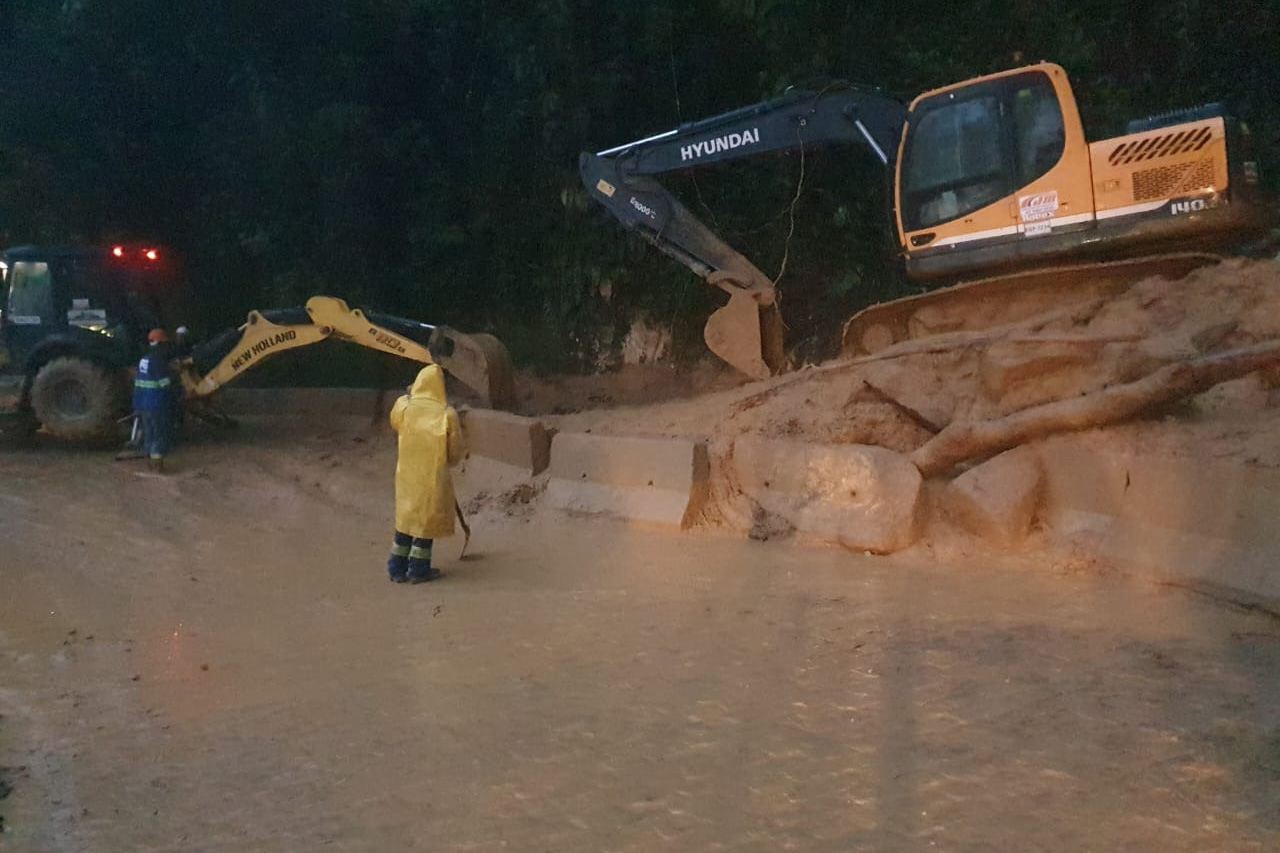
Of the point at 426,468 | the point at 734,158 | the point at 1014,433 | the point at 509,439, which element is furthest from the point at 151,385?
the point at 1014,433

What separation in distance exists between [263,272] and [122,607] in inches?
525

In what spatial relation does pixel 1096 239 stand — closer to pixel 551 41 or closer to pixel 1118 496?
pixel 1118 496

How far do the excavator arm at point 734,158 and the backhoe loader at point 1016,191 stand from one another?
0.02 m

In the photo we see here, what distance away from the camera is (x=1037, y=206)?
9.72 meters

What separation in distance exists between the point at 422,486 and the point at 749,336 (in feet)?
17.1

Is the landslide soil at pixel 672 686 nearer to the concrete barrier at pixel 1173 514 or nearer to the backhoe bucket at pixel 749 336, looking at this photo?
the concrete barrier at pixel 1173 514

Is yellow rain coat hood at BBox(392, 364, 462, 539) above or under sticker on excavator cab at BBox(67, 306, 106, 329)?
under

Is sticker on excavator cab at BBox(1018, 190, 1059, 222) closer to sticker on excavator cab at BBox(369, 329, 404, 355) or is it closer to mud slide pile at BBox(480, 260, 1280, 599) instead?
mud slide pile at BBox(480, 260, 1280, 599)

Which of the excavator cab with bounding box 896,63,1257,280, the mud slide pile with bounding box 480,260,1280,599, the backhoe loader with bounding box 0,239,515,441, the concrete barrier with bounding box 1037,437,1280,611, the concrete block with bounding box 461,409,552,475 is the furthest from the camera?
the backhoe loader with bounding box 0,239,515,441

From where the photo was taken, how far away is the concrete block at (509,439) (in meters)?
9.91

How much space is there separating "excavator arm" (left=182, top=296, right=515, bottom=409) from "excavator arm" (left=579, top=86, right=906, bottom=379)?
7.53 feet

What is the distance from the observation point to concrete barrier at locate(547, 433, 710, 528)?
855 cm

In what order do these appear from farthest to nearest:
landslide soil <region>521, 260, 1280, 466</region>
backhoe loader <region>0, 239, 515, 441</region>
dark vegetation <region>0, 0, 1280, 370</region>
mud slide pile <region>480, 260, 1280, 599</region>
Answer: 1. dark vegetation <region>0, 0, 1280, 370</region>
2. backhoe loader <region>0, 239, 515, 441</region>
3. landslide soil <region>521, 260, 1280, 466</region>
4. mud slide pile <region>480, 260, 1280, 599</region>

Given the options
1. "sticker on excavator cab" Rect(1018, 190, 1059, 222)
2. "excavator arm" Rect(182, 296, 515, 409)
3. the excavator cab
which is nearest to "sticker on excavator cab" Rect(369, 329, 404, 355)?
"excavator arm" Rect(182, 296, 515, 409)
